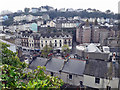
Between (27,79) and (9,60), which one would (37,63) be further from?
(27,79)

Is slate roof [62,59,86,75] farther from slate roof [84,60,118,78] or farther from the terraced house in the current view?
the terraced house

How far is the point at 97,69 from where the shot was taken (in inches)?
328

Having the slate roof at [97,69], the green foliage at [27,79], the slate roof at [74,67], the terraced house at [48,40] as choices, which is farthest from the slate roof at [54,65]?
the terraced house at [48,40]

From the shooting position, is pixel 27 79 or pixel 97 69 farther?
pixel 97 69

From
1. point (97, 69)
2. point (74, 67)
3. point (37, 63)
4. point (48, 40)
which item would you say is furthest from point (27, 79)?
point (48, 40)

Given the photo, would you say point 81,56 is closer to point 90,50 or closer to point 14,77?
point 90,50

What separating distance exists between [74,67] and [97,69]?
5.51ft

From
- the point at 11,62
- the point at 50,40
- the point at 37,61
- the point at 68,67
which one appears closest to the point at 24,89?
the point at 11,62

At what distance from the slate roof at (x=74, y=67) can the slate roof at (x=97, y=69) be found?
598 millimetres

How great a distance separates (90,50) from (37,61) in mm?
8091

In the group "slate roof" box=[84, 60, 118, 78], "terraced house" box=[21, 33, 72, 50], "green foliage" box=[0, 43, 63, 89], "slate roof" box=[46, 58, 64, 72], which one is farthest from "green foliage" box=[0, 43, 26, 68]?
"terraced house" box=[21, 33, 72, 50]

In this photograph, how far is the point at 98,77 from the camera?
794cm

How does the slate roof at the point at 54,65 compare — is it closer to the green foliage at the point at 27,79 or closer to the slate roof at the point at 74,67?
the slate roof at the point at 74,67

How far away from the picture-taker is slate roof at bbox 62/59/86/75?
9000mm
